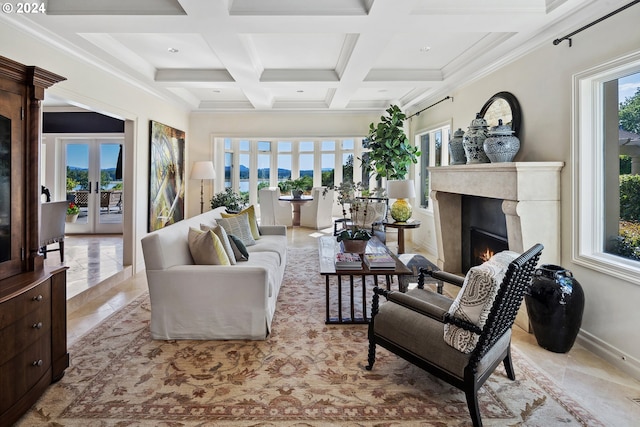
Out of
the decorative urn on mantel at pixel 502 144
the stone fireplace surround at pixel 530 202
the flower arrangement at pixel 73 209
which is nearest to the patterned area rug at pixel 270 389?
the stone fireplace surround at pixel 530 202

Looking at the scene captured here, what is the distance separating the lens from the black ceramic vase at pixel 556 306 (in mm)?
2579

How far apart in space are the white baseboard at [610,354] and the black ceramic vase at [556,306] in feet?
0.60

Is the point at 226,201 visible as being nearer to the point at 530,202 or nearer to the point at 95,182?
the point at 95,182

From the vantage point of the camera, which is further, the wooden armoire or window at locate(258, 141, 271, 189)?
window at locate(258, 141, 271, 189)

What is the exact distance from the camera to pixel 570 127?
2.89m

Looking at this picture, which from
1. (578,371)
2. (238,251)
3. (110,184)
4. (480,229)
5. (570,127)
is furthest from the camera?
(110,184)

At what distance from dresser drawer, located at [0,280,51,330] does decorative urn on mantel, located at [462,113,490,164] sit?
3.78 metres

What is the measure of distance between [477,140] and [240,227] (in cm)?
280

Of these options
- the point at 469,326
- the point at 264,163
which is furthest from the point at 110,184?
the point at 469,326

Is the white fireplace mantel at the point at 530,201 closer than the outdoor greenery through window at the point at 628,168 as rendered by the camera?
No

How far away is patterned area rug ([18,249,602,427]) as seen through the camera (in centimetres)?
190

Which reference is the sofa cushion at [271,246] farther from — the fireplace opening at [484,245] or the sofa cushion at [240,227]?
the fireplace opening at [484,245]

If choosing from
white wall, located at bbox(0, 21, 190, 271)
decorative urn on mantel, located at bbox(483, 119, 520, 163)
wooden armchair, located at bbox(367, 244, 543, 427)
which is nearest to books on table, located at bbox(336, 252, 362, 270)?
wooden armchair, located at bbox(367, 244, 543, 427)

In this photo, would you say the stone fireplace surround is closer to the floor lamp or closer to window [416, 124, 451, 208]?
window [416, 124, 451, 208]
